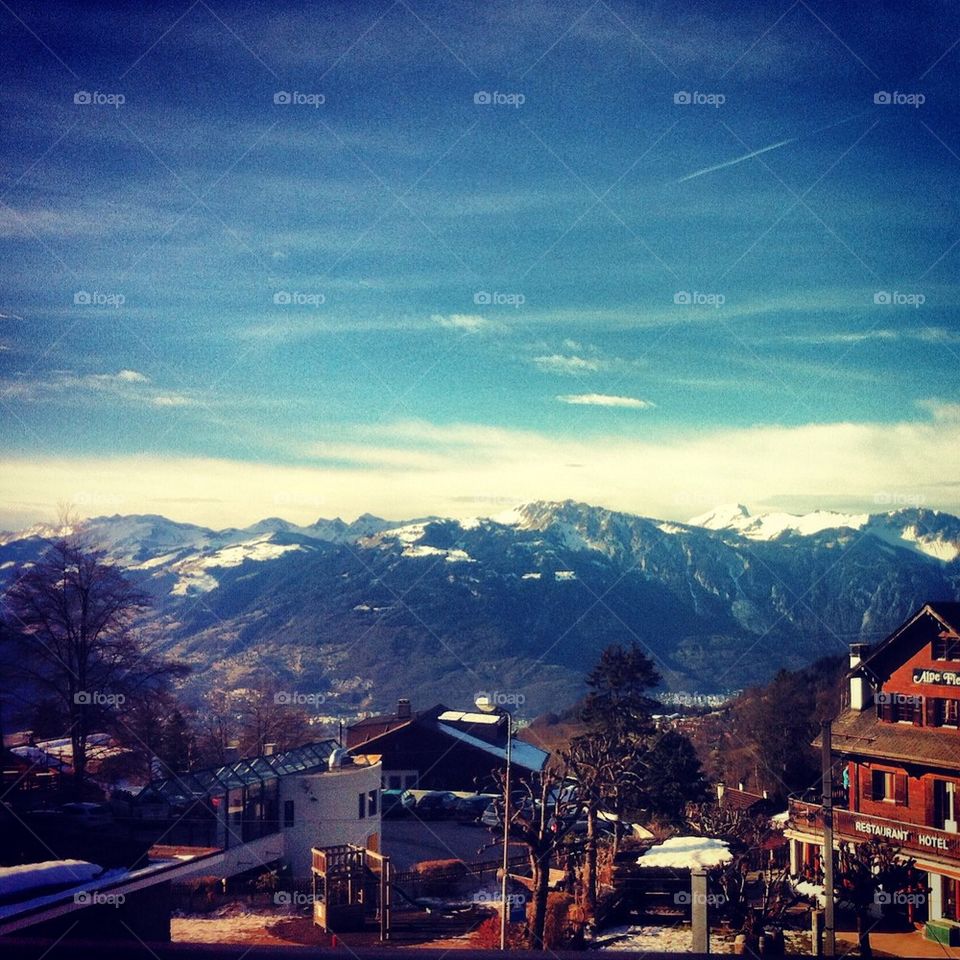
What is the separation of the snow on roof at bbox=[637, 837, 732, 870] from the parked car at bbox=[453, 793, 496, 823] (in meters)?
1.64

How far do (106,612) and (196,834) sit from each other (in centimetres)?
247

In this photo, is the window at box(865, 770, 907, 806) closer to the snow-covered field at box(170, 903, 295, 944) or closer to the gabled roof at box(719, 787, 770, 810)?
the gabled roof at box(719, 787, 770, 810)

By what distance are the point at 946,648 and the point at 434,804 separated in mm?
4652

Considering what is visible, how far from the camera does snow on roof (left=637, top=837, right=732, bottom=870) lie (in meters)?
7.01

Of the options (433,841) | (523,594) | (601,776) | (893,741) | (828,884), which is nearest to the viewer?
(828,884)

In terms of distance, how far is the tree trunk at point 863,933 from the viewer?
5984 mm

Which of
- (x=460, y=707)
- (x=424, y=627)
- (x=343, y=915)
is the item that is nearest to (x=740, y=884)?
(x=343, y=915)

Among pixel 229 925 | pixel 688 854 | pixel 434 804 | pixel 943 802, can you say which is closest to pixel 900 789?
pixel 943 802

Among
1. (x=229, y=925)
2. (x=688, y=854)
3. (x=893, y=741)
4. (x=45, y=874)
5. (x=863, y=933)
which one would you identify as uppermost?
(x=893, y=741)

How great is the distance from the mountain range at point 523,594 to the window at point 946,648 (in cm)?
295

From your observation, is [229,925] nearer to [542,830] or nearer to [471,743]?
[542,830]

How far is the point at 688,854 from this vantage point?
23.6 ft

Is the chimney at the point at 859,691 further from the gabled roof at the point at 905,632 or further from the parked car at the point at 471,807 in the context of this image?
the parked car at the point at 471,807

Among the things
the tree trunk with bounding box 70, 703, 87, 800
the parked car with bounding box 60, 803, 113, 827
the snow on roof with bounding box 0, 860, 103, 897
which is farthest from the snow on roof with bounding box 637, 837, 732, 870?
the tree trunk with bounding box 70, 703, 87, 800
